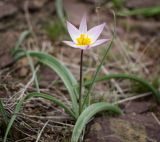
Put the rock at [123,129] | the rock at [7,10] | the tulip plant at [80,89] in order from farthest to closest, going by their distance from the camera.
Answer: the rock at [7,10]
the rock at [123,129]
the tulip plant at [80,89]

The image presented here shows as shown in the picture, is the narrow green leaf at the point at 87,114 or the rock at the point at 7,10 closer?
the narrow green leaf at the point at 87,114

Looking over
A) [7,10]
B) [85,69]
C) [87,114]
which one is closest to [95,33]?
[87,114]

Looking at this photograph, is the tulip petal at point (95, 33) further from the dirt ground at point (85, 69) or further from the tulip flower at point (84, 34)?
the dirt ground at point (85, 69)

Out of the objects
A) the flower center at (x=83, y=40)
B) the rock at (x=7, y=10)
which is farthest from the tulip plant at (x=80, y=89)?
the rock at (x=7, y=10)

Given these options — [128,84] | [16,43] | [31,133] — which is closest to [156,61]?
[128,84]

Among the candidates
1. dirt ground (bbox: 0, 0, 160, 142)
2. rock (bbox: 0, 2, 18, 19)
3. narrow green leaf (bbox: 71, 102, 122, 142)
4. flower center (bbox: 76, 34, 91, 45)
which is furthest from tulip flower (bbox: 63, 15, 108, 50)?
rock (bbox: 0, 2, 18, 19)

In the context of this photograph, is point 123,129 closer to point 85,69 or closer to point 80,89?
point 80,89

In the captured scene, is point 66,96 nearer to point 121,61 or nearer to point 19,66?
point 19,66

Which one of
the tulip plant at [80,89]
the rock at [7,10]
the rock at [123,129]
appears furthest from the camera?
the rock at [7,10]
